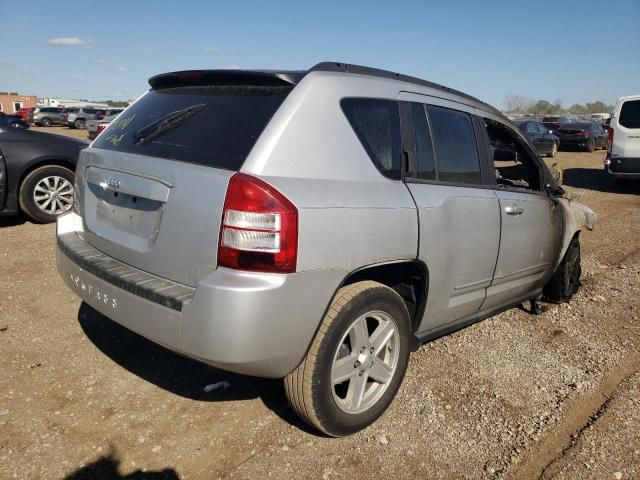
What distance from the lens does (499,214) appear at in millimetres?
3355

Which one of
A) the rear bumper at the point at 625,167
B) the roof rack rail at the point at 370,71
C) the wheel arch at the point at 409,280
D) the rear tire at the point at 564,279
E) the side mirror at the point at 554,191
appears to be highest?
the roof rack rail at the point at 370,71

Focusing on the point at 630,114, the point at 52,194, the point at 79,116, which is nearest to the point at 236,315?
the point at 52,194

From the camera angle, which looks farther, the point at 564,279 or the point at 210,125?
the point at 564,279

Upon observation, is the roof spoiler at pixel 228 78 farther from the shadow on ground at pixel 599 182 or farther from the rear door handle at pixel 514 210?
the shadow on ground at pixel 599 182

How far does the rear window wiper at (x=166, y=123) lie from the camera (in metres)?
2.65

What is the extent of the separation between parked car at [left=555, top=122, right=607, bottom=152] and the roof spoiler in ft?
71.0

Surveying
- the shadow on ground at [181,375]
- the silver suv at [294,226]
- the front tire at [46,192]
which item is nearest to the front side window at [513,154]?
the silver suv at [294,226]

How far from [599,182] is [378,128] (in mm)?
12748

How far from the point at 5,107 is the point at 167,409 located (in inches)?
3064

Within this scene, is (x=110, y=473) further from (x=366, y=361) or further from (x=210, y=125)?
(x=210, y=125)

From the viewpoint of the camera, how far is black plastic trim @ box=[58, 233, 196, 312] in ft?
7.29

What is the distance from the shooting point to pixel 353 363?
8.54 ft

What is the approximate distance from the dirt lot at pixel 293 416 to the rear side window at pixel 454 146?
130cm

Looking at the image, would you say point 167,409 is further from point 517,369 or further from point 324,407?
point 517,369
